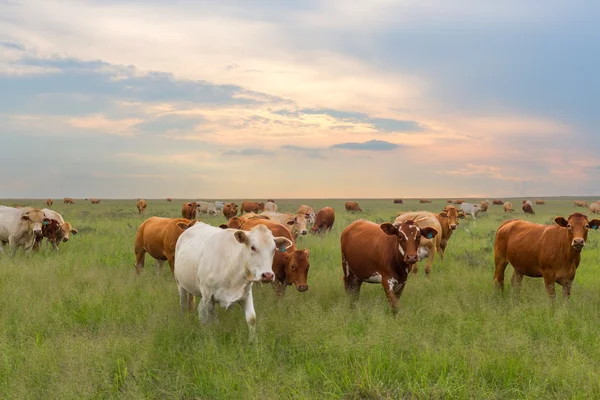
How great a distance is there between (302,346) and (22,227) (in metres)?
12.4

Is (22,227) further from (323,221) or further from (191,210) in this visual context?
(323,221)

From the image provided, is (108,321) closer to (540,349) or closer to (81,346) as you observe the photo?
(81,346)

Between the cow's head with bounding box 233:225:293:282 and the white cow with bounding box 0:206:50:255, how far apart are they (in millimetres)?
10642

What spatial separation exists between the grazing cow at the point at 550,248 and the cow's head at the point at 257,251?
196 inches

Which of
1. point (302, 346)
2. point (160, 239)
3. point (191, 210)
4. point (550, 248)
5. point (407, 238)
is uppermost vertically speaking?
point (407, 238)

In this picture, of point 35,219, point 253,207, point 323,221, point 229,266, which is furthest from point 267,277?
point 253,207

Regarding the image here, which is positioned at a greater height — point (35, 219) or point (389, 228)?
point (389, 228)

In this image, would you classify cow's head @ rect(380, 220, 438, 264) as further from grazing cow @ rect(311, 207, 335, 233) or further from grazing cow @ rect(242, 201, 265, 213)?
grazing cow @ rect(242, 201, 265, 213)

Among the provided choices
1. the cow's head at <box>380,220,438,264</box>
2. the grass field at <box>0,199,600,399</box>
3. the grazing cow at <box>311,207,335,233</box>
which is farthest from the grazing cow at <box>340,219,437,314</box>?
the grazing cow at <box>311,207,335,233</box>

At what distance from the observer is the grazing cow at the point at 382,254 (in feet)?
26.9

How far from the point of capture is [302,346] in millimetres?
6570

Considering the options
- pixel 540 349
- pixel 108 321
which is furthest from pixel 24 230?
pixel 540 349

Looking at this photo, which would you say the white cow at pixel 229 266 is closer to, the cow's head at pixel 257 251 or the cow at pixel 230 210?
the cow's head at pixel 257 251

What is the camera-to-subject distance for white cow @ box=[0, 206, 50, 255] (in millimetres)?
15172
